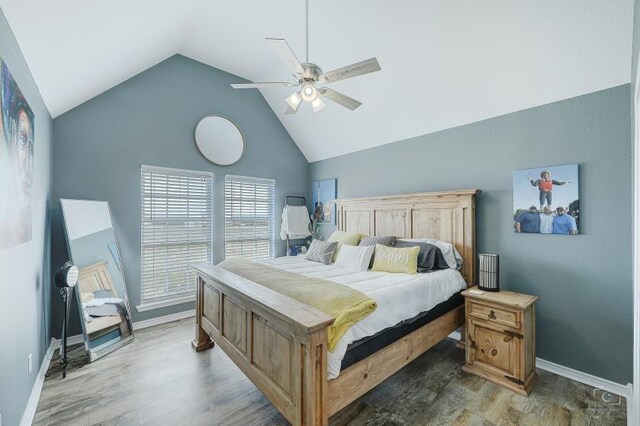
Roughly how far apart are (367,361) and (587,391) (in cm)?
206

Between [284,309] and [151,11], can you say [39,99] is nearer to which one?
[151,11]

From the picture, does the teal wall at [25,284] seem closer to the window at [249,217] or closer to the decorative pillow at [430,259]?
the window at [249,217]

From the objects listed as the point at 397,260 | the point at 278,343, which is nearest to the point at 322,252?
the point at 397,260

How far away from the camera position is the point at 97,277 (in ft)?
10.2

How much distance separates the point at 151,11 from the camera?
8.03ft

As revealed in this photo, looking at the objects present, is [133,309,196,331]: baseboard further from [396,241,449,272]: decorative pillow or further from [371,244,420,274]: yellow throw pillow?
[396,241,449,272]: decorative pillow

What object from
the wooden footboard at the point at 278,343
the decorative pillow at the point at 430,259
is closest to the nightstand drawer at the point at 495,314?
the decorative pillow at the point at 430,259

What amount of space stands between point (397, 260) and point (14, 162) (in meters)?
3.04

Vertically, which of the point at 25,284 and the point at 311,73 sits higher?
the point at 311,73

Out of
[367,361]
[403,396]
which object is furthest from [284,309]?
[403,396]

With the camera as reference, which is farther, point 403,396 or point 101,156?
point 101,156

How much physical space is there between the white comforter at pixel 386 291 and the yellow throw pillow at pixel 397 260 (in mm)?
91

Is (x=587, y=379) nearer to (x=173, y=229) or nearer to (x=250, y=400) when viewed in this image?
(x=250, y=400)

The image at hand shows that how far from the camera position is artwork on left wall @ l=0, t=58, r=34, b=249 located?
1450 millimetres
